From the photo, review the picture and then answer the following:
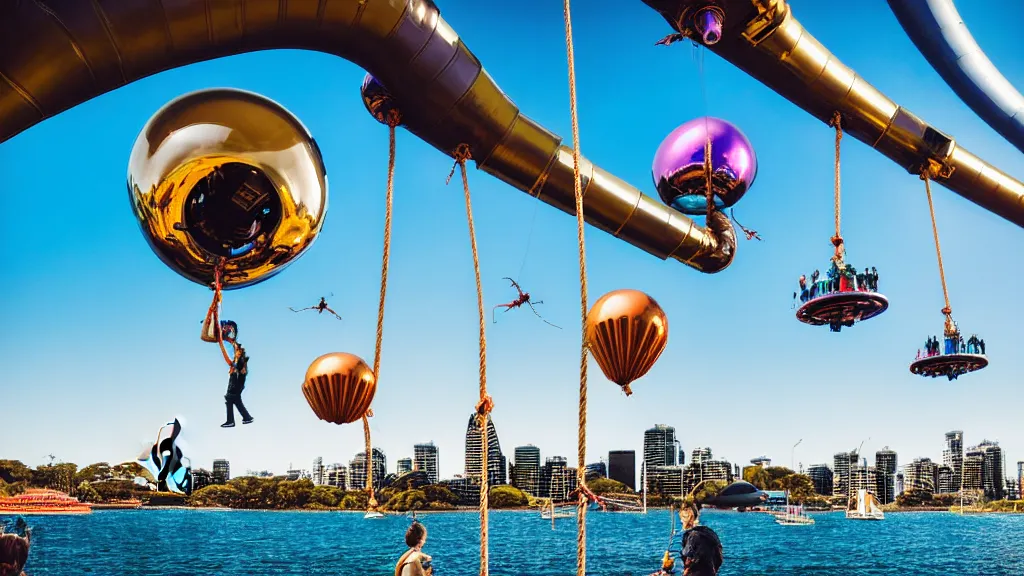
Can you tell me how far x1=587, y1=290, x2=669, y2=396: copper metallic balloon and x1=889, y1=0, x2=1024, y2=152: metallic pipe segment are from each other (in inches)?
146

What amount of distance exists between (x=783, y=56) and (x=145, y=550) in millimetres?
76509

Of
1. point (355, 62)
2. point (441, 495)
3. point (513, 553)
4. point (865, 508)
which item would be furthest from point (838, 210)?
point (865, 508)

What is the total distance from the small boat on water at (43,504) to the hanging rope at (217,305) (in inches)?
3905

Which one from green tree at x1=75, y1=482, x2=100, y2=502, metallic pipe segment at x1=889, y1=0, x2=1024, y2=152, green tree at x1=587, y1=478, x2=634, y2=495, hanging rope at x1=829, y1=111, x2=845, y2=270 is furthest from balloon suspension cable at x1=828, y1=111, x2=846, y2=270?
green tree at x1=75, y1=482, x2=100, y2=502

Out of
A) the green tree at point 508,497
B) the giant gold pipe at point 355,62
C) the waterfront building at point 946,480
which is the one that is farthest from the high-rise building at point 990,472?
the giant gold pipe at point 355,62

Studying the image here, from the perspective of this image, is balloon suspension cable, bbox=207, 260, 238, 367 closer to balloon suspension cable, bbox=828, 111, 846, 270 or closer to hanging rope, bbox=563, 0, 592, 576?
hanging rope, bbox=563, 0, 592, 576

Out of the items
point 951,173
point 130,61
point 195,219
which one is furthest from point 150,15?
point 951,173

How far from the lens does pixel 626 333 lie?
3299 millimetres

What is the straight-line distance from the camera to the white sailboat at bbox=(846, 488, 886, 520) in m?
113

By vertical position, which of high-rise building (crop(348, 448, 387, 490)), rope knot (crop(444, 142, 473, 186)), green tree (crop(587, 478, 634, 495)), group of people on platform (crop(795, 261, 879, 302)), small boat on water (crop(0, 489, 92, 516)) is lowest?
small boat on water (crop(0, 489, 92, 516))

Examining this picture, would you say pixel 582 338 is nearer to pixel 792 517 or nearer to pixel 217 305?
pixel 217 305

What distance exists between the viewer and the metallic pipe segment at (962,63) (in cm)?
552

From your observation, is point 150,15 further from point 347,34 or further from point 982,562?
point 982,562

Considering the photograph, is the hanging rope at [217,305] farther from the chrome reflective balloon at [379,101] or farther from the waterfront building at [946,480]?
the waterfront building at [946,480]
